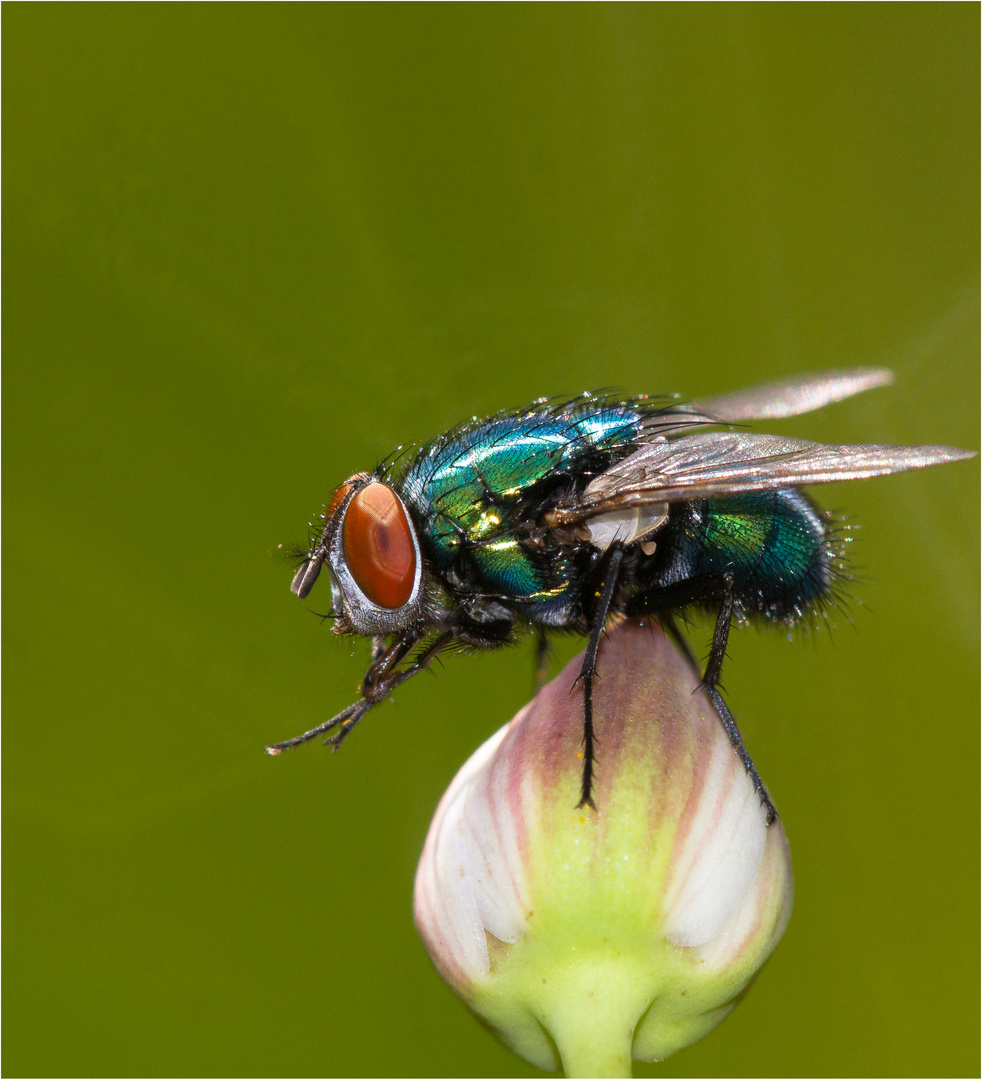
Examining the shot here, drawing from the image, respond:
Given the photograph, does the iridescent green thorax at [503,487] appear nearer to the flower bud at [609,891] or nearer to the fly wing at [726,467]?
the fly wing at [726,467]

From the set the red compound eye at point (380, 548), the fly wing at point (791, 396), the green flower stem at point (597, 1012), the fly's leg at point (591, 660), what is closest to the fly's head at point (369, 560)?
the red compound eye at point (380, 548)

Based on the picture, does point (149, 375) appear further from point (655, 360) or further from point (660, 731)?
point (660, 731)

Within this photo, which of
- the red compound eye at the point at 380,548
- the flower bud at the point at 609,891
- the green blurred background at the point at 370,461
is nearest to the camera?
the flower bud at the point at 609,891

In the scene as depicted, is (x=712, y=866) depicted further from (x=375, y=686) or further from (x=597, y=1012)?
(x=375, y=686)

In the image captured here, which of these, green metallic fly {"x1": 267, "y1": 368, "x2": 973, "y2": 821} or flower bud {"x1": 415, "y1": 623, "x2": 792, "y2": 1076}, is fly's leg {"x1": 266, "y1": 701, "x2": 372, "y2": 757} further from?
flower bud {"x1": 415, "y1": 623, "x2": 792, "y2": 1076}

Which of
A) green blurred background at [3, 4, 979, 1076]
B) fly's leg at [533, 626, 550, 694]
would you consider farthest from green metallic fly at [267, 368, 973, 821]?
green blurred background at [3, 4, 979, 1076]
